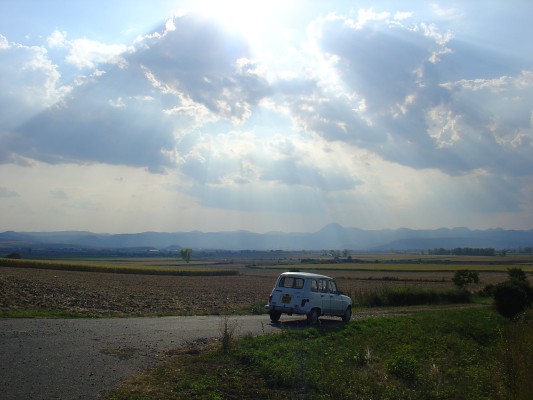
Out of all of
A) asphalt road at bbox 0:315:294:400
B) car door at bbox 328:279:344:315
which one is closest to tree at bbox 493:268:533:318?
car door at bbox 328:279:344:315

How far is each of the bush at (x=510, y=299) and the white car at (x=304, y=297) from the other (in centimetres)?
1002

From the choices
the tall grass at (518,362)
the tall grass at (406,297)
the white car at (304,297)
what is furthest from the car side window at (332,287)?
the tall grass at (406,297)

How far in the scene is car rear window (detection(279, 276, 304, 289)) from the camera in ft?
69.0

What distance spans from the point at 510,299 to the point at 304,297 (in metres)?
12.3

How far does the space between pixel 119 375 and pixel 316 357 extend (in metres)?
5.14

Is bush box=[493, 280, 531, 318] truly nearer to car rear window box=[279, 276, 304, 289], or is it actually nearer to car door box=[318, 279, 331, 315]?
car door box=[318, 279, 331, 315]

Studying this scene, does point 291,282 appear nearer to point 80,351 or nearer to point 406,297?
point 80,351

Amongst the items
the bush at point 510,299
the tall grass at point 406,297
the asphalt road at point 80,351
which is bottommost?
the tall grass at point 406,297

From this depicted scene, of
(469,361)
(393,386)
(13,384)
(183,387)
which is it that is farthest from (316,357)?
(13,384)

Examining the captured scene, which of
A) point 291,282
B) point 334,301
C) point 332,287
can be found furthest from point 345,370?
point 332,287

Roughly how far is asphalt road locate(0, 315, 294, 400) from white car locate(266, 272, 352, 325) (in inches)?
37.8

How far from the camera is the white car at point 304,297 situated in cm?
2062

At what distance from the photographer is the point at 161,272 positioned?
8400 centimetres

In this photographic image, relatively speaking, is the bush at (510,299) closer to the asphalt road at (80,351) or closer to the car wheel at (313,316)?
the car wheel at (313,316)
